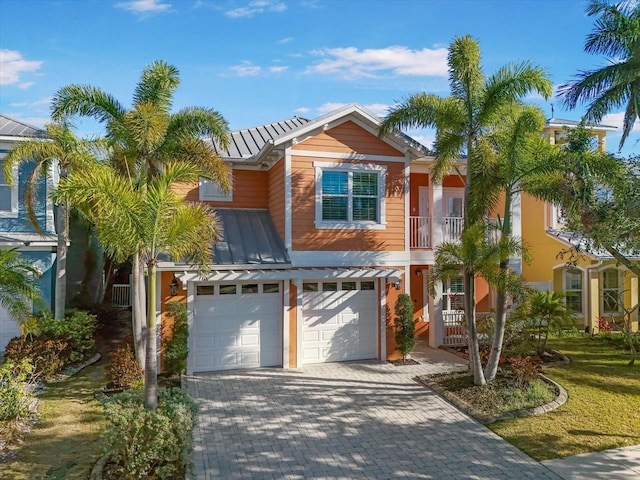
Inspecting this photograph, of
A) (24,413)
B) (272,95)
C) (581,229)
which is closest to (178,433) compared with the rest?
(24,413)

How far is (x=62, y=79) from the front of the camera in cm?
1144

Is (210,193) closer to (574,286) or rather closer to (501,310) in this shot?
(501,310)

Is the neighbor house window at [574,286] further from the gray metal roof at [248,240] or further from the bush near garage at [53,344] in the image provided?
the bush near garage at [53,344]

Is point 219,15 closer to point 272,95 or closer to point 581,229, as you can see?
point 272,95

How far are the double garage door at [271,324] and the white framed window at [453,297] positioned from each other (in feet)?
13.5

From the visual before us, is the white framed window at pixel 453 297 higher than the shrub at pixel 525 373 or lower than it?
higher

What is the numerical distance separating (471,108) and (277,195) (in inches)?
248

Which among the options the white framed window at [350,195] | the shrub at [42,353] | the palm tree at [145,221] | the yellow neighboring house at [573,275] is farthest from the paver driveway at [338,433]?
the yellow neighboring house at [573,275]

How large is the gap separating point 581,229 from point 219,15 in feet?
34.4

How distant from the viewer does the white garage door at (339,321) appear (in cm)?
1358

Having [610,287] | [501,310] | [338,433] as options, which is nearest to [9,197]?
[338,433]

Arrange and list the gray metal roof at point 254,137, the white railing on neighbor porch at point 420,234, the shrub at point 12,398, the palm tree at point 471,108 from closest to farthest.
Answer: the shrub at point 12,398, the palm tree at point 471,108, the gray metal roof at point 254,137, the white railing on neighbor porch at point 420,234

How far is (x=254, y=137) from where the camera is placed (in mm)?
16391

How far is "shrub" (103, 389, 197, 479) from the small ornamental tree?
7872mm
